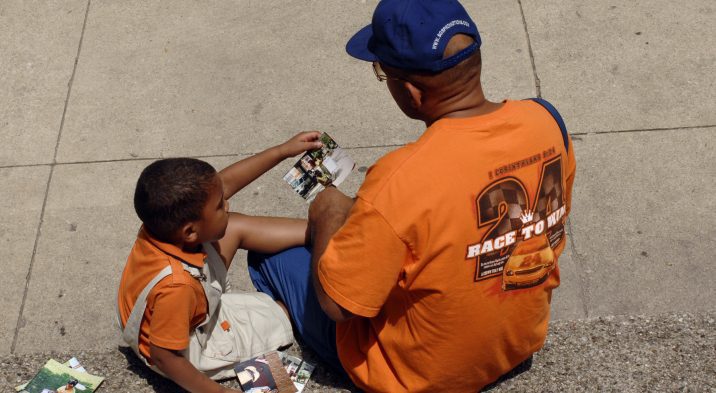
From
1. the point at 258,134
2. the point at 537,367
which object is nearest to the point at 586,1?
the point at 258,134

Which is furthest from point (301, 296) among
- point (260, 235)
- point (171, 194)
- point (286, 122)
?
point (286, 122)

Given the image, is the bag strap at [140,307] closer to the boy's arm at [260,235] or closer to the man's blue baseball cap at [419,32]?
the boy's arm at [260,235]

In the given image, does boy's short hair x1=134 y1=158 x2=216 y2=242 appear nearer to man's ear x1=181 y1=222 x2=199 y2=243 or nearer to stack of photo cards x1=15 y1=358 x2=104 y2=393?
man's ear x1=181 y1=222 x2=199 y2=243

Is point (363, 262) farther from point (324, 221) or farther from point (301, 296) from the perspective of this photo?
point (301, 296)

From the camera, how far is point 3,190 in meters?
4.48

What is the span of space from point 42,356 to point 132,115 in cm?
164

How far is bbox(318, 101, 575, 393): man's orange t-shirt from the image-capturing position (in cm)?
255

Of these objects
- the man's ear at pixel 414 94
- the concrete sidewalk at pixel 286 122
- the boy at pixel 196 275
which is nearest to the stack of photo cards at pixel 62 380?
the concrete sidewalk at pixel 286 122

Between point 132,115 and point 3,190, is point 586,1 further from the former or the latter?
point 3,190

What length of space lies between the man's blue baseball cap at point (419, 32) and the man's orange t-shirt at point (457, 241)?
0.20 meters

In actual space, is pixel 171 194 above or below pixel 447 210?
below

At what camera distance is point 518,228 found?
270cm

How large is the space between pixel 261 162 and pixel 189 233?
66 cm

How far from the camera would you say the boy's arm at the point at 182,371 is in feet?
10.3
